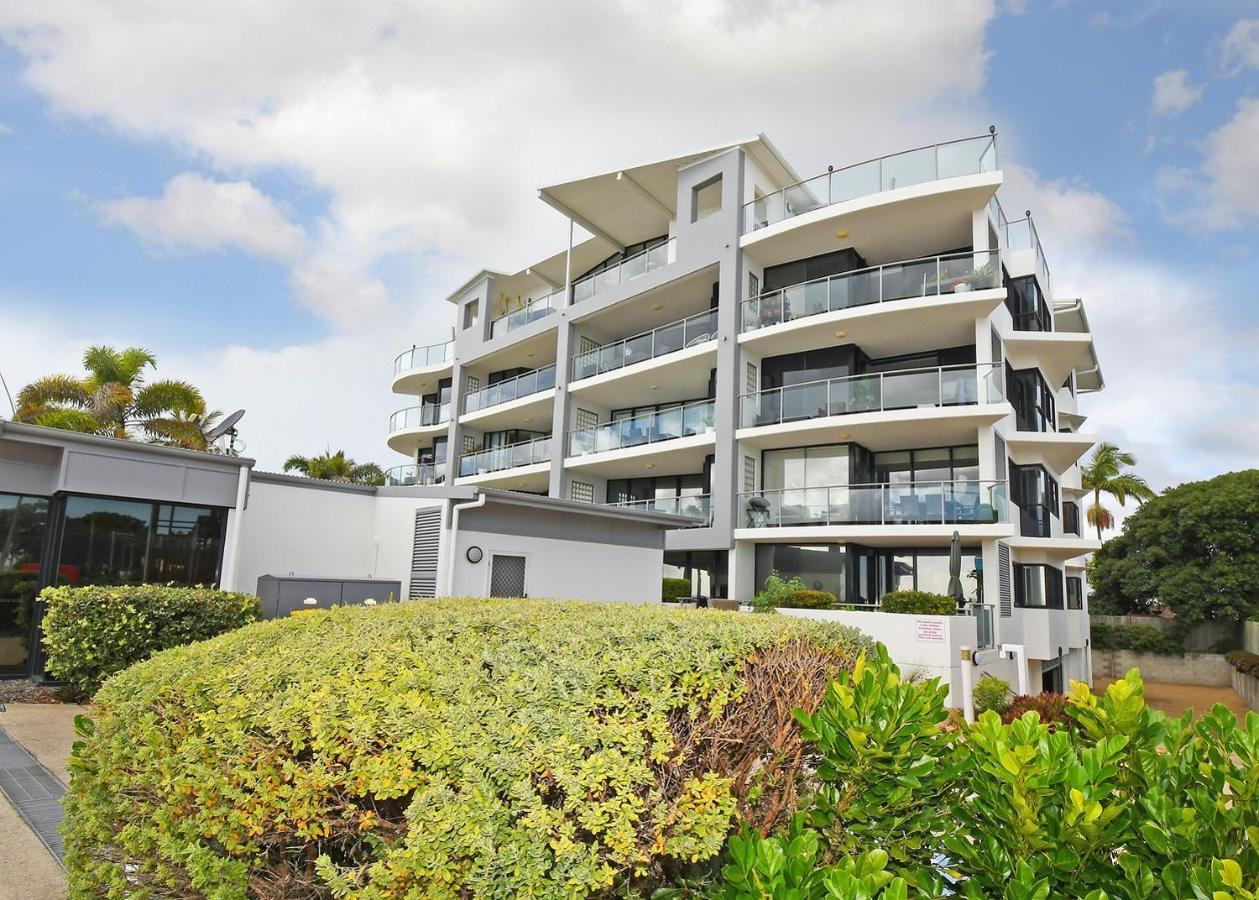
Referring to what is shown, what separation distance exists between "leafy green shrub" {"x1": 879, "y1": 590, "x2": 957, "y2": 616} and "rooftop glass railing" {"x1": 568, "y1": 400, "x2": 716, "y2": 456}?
8042 millimetres

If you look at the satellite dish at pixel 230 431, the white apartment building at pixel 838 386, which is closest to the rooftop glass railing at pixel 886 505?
the white apartment building at pixel 838 386

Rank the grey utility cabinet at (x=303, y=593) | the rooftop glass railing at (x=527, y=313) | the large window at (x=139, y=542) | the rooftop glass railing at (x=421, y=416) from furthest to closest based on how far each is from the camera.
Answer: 1. the rooftop glass railing at (x=421, y=416)
2. the rooftop glass railing at (x=527, y=313)
3. the grey utility cabinet at (x=303, y=593)
4. the large window at (x=139, y=542)

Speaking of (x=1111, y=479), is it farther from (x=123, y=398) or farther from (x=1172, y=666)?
(x=123, y=398)

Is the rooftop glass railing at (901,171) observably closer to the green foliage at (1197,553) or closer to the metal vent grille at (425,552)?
the metal vent grille at (425,552)

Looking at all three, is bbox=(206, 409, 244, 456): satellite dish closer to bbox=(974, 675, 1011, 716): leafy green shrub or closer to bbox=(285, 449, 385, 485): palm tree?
bbox=(974, 675, 1011, 716): leafy green shrub

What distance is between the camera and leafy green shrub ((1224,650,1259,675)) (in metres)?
27.4

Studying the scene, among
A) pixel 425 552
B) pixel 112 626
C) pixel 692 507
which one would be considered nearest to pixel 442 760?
pixel 112 626

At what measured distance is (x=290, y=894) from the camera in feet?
11.1

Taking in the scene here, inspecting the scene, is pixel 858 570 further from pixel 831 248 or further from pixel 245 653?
pixel 245 653

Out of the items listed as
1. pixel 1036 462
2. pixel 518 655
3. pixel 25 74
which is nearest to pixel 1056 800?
pixel 518 655

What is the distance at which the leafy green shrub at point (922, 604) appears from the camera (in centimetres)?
Answer: 1755

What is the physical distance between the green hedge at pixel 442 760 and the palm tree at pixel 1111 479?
54.2 metres

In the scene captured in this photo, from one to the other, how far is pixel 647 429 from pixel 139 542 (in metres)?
15.8

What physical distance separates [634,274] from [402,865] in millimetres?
25243
